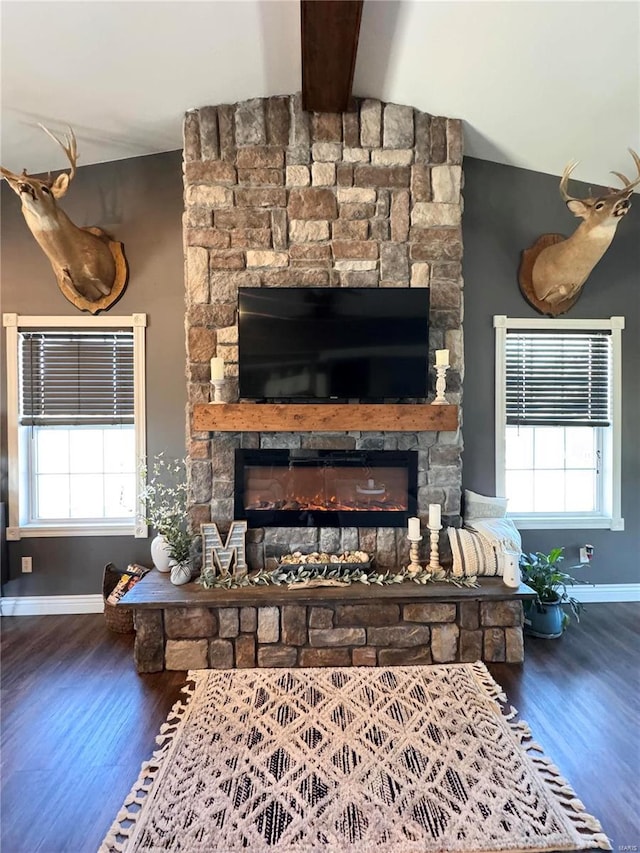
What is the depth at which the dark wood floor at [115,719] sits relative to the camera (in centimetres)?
154

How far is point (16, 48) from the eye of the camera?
2.11 metres

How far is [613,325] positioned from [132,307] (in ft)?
12.0

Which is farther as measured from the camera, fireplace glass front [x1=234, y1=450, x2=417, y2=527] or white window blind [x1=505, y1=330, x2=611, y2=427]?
white window blind [x1=505, y1=330, x2=611, y2=427]

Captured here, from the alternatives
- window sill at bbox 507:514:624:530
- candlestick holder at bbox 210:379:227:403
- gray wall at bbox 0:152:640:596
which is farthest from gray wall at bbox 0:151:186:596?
window sill at bbox 507:514:624:530

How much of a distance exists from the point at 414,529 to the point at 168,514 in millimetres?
1609

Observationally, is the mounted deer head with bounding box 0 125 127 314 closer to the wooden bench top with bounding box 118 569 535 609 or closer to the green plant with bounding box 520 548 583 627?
the wooden bench top with bounding box 118 569 535 609

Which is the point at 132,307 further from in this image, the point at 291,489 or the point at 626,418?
the point at 626,418

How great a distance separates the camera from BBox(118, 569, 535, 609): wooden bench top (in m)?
2.35

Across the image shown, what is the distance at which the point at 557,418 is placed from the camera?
3.26m

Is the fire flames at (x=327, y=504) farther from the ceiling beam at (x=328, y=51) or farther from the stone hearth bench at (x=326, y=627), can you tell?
the ceiling beam at (x=328, y=51)

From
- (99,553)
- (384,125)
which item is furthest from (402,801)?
(384,125)

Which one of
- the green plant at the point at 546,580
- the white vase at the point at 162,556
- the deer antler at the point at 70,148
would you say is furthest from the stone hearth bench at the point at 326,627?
the deer antler at the point at 70,148

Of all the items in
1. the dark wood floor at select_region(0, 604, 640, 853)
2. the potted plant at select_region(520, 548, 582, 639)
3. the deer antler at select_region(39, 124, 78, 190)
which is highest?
the deer antler at select_region(39, 124, 78, 190)

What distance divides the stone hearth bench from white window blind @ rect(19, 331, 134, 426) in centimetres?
144
